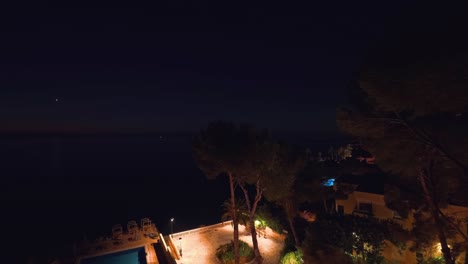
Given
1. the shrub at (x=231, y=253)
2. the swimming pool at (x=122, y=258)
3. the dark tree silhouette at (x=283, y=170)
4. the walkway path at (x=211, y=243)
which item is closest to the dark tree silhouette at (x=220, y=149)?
the shrub at (x=231, y=253)

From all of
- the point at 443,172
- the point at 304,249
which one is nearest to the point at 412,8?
the point at 443,172

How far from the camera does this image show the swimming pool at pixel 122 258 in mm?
15055

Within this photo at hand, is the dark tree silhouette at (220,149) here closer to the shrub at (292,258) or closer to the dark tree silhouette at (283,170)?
the dark tree silhouette at (283,170)

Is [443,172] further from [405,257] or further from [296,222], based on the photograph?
[296,222]

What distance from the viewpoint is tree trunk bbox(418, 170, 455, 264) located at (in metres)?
7.39

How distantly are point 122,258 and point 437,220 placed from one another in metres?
16.2

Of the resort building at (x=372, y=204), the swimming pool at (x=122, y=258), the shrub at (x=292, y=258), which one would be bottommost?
the swimming pool at (x=122, y=258)

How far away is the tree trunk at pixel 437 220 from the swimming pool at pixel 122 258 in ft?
47.3

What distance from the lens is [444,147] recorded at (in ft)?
20.3

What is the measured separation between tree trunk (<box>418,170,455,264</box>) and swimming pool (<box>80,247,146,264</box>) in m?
14.4

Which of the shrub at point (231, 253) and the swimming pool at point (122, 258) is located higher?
the shrub at point (231, 253)

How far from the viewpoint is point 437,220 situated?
750cm

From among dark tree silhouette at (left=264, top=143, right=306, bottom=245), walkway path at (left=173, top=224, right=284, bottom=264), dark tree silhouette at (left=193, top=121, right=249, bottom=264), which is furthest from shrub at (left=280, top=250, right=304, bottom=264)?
dark tree silhouette at (left=193, top=121, right=249, bottom=264)

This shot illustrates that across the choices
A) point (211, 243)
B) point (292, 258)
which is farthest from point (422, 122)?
point (211, 243)
